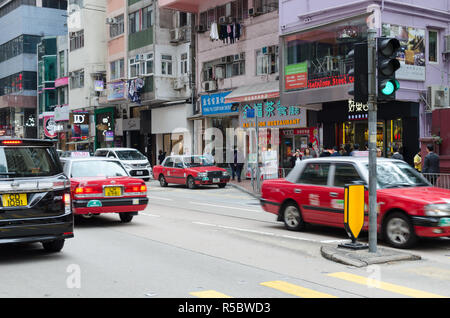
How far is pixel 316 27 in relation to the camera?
888 inches

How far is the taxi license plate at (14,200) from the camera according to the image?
783 centimetres

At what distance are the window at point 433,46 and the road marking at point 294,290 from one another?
17222 millimetres

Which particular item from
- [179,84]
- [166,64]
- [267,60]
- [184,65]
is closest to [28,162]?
[267,60]

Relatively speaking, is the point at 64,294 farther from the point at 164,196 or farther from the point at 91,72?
the point at 91,72

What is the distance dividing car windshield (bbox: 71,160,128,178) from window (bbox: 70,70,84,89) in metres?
32.8

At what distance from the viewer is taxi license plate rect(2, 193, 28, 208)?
25.7 feet

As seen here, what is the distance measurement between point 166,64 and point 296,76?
42.9 ft

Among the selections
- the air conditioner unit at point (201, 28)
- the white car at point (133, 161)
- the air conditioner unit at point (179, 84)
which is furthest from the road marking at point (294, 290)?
the air conditioner unit at point (179, 84)

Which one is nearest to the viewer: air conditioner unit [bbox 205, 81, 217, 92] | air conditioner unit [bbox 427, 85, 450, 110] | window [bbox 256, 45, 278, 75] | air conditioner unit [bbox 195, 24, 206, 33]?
air conditioner unit [bbox 427, 85, 450, 110]

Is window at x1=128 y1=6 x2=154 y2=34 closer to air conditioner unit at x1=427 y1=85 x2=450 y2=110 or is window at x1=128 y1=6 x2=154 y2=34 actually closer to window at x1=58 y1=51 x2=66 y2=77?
window at x1=58 y1=51 x2=66 y2=77

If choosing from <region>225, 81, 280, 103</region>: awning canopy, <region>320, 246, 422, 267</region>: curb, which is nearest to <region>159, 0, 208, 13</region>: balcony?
<region>225, 81, 280, 103</region>: awning canopy

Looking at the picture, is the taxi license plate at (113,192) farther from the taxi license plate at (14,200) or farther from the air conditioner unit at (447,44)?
the air conditioner unit at (447,44)

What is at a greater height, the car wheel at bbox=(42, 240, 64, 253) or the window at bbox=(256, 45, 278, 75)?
the window at bbox=(256, 45, 278, 75)

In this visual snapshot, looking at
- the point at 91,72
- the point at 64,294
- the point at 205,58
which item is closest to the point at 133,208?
the point at 64,294
